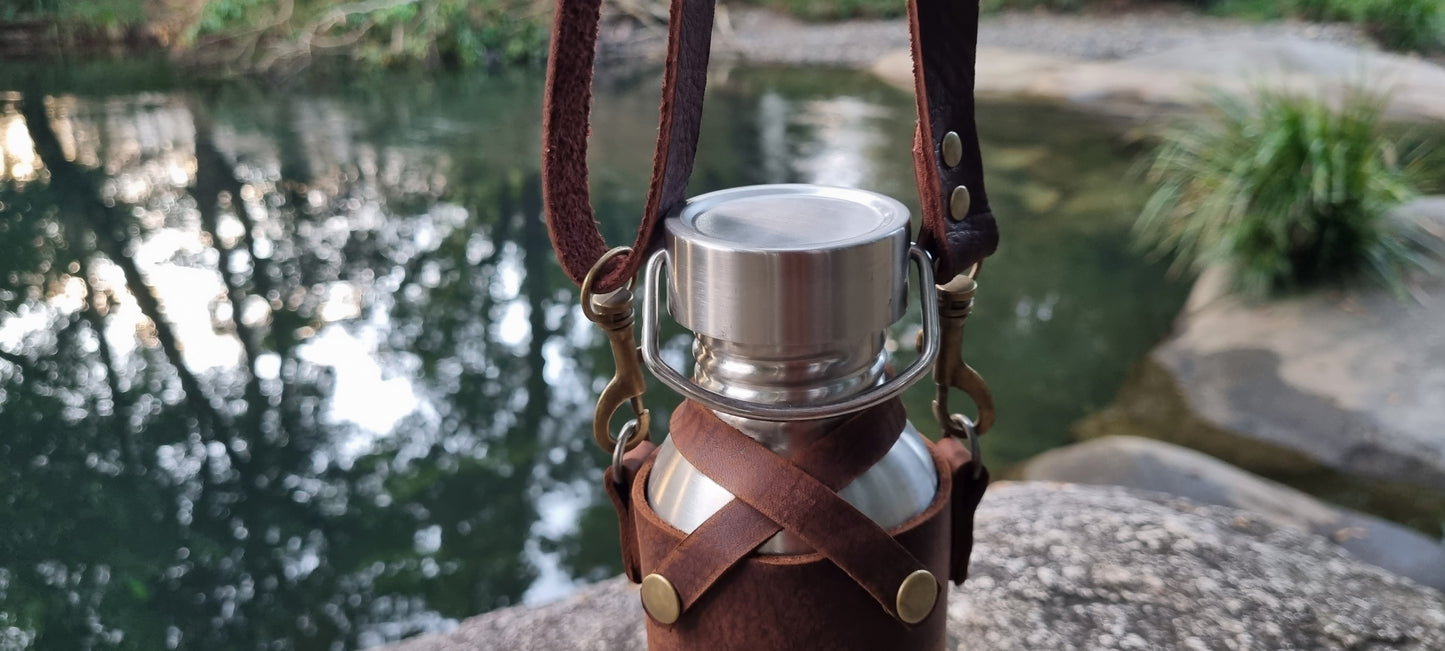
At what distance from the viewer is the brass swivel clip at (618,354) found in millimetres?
800

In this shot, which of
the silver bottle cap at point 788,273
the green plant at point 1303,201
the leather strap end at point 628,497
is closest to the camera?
the silver bottle cap at point 788,273

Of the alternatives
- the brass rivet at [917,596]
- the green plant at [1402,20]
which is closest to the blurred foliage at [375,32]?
the brass rivet at [917,596]

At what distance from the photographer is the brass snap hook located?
83 centimetres

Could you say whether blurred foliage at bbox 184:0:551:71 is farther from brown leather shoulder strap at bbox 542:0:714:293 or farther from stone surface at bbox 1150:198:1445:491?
brown leather shoulder strap at bbox 542:0:714:293

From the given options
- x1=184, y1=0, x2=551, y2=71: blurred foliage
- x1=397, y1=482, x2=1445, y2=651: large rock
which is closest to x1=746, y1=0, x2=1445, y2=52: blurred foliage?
x1=184, y1=0, x2=551, y2=71: blurred foliage

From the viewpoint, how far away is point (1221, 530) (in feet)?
4.91

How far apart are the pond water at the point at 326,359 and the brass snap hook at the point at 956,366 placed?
1.21 m

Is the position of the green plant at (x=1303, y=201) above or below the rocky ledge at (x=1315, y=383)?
above

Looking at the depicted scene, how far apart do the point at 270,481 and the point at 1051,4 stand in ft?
36.5

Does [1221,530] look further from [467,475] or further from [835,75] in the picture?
[835,75]

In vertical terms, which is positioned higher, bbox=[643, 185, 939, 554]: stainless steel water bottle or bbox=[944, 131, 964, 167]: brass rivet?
bbox=[944, 131, 964, 167]: brass rivet

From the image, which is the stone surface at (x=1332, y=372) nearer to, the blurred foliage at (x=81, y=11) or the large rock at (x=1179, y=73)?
the large rock at (x=1179, y=73)

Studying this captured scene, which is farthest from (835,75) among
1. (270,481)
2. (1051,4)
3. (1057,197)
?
(270,481)

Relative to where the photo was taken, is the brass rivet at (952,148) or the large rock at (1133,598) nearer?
the brass rivet at (952,148)
